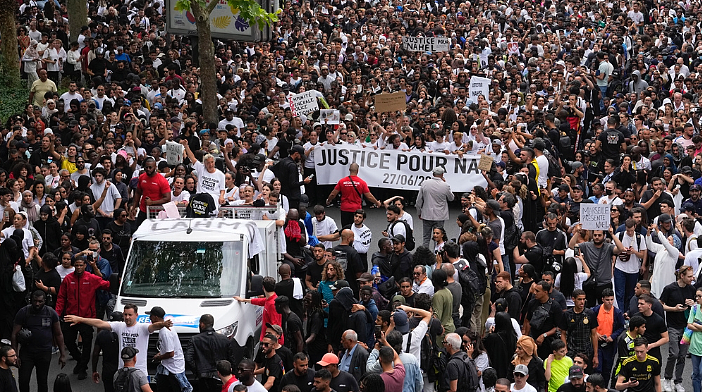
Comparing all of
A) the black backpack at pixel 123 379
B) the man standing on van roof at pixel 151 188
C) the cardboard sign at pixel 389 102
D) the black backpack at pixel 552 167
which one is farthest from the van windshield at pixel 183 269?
the cardboard sign at pixel 389 102

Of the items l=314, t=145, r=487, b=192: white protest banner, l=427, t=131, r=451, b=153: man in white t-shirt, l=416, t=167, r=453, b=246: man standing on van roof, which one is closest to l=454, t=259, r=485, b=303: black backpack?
l=416, t=167, r=453, b=246: man standing on van roof

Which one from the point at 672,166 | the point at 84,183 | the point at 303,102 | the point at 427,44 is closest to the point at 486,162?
the point at 672,166

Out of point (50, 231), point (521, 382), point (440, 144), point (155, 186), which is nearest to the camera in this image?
point (521, 382)

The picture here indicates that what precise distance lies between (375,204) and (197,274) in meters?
6.52

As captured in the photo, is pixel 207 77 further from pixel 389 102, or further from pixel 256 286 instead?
pixel 256 286

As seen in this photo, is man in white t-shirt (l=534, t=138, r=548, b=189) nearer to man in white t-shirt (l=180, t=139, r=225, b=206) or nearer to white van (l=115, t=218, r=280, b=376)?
man in white t-shirt (l=180, t=139, r=225, b=206)

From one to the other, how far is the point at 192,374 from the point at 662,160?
10.5m

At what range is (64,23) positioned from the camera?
3106 centimetres

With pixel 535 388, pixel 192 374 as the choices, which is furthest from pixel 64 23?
pixel 535 388

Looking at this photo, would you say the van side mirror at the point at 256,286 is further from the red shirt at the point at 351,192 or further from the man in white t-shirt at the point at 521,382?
the red shirt at the point at 351,192

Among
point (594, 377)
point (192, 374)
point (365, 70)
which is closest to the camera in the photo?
point (594, 377)

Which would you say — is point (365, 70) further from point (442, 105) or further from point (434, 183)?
point (434, 183)

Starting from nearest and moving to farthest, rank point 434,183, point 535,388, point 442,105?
point 535,388
point 434,183
point 442,105

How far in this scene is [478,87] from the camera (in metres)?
25.6
